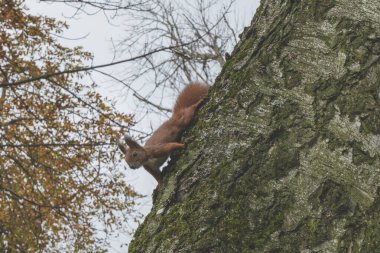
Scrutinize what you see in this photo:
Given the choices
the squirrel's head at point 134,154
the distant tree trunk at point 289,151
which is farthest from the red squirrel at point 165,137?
the distant tree trunk at point 289,151

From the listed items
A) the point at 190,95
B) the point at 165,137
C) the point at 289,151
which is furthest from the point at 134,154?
the point at 289,151

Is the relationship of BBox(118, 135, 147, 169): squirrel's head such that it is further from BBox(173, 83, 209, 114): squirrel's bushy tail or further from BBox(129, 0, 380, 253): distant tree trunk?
BBox(129, 0, 380, 253): distant tree trunk

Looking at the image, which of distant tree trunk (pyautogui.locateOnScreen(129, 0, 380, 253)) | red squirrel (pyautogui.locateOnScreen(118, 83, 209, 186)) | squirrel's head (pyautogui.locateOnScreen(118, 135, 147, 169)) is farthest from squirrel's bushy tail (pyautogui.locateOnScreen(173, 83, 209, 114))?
distant tree trunk (pyautogui.locateOnScreen(129, 0, 380, 253))

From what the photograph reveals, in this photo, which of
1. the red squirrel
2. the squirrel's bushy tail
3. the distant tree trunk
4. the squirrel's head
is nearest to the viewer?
the distant tree trunk

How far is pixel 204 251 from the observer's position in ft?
3.43

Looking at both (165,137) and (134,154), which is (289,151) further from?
(134,154)

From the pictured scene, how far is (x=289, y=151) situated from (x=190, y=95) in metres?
1.52

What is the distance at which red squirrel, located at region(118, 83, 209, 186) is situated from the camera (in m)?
2.41

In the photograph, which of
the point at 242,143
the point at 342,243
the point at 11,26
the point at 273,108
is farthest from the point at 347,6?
the point at 11,26

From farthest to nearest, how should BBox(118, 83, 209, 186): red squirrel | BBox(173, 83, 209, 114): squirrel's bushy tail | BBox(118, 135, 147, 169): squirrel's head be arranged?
BBox(118, 135, 147, 169): squirrel's head
BBox(173, 83, 209, 114): squirrel's bushy tail
BBox(118, 83, 209, 186): red squirrel

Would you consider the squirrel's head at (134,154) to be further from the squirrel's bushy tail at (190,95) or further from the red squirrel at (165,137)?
the squirrel's bushy tail at (190,95)

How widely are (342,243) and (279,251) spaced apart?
0.12 metres

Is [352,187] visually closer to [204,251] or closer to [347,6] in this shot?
[204,251]

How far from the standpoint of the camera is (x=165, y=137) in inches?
104
